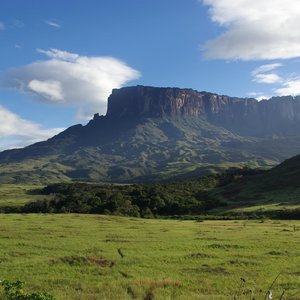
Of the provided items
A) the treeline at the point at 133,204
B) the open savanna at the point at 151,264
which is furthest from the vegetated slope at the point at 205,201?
the open savanna at the point at 151,264

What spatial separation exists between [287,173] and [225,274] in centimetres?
13445

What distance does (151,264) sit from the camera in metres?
34.3

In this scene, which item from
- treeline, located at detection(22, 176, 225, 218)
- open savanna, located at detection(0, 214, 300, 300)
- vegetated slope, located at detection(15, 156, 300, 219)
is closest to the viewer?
open savanna, located at detection(0, 214, 300, 300)

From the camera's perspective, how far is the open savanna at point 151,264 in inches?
1012

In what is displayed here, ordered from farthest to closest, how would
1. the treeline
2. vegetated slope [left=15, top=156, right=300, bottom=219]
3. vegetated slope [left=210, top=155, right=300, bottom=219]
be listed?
the treeline
vegetated slope [left=15, top=156, right=300, bottom=219]
vegetated slope [left=210, top=155, right=300, bottom=219]

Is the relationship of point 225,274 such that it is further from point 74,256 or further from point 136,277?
point 74,256

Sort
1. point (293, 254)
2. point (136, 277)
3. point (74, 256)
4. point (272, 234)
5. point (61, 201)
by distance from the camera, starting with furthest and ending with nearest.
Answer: point (61, 201) < point (272, 234) < point (293, 254) < point (74, 256) < point (136, 277)

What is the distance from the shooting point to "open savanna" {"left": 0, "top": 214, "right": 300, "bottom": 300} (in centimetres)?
2570

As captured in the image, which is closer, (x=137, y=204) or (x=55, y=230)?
(x=55, y=230)

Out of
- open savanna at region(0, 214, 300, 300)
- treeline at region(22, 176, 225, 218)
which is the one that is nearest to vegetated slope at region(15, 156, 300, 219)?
treeline at region(22, 176, 225, 218)

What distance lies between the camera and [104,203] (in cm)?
12194

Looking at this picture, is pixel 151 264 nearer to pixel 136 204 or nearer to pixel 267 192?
pixel 136 204

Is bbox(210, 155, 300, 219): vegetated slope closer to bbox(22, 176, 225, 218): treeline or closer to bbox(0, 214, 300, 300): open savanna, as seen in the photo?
bbox(22, 176, 225, 218): treeline

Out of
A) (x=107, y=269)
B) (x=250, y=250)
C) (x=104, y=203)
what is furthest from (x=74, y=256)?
(x=104, y=203)
